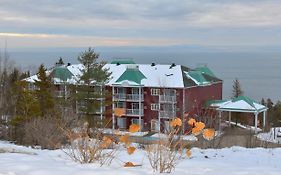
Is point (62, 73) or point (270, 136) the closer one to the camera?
point (270, 136)

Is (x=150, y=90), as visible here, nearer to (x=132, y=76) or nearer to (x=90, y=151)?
(x=132, y=76)

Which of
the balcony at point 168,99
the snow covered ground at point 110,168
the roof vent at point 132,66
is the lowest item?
the balcony at point 168,99

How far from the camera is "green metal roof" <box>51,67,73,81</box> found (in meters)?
32.8

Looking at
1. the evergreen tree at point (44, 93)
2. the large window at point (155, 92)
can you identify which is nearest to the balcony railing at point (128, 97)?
the large window at point (155, 92)

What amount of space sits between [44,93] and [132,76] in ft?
26.1

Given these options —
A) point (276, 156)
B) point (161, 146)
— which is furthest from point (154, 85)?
point (161, 146)

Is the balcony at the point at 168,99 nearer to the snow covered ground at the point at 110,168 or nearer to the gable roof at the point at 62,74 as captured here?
the gable roof at the point at 62,74

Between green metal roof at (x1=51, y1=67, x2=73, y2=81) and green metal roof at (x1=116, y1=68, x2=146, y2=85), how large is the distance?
413 centimetres

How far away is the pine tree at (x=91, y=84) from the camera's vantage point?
1041 inches

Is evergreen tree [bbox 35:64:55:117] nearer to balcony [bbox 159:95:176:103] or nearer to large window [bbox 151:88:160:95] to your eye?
large window [bbox 151:88:160:95]

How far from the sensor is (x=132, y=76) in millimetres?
31609

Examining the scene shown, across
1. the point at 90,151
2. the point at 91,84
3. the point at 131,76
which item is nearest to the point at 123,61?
the point at 131,76

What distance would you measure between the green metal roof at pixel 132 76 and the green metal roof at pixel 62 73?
4131mm

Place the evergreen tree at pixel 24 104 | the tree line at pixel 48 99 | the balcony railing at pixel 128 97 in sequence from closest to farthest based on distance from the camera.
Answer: the evergreen tree at pixel 24 104, the tree line at pixel 48 99, the balcony railing at pixel 128 97
